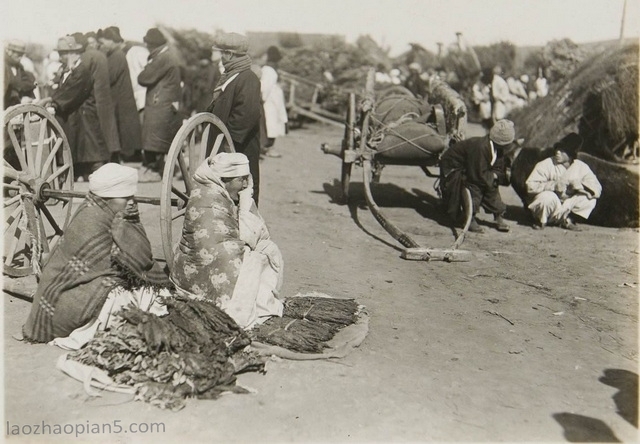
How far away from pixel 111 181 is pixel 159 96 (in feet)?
17.1

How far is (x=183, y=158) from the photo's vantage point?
492 cm

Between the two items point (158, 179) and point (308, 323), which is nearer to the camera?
point (308, 323)

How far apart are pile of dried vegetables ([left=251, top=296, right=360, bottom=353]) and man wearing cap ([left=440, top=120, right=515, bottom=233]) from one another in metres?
3.18

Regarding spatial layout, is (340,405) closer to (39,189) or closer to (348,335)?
(348,335)

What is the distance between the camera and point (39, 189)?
4941mm

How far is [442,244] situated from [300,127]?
1062 centimetres

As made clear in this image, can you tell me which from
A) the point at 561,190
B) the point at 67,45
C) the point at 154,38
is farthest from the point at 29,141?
the point at 561,190

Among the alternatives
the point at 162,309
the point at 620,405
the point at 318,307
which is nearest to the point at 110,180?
the point at 162,309

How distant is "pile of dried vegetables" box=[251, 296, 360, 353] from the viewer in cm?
406

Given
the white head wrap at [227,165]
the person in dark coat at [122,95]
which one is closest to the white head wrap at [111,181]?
the white head wrap at [227,165]

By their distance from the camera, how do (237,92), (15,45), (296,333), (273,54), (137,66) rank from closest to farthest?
1. (296,333)
2. (237,92)
3. (15,45)
4. (137,66)
5. (273,54)

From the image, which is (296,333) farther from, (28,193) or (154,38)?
(154,38)

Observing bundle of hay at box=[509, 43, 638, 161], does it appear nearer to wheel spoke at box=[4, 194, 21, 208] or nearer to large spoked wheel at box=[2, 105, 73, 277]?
large spoked wheel at box=[2, 105, 73, 277]

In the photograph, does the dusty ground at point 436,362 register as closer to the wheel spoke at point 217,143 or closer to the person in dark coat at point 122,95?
the wheel spoke at point 217,143
